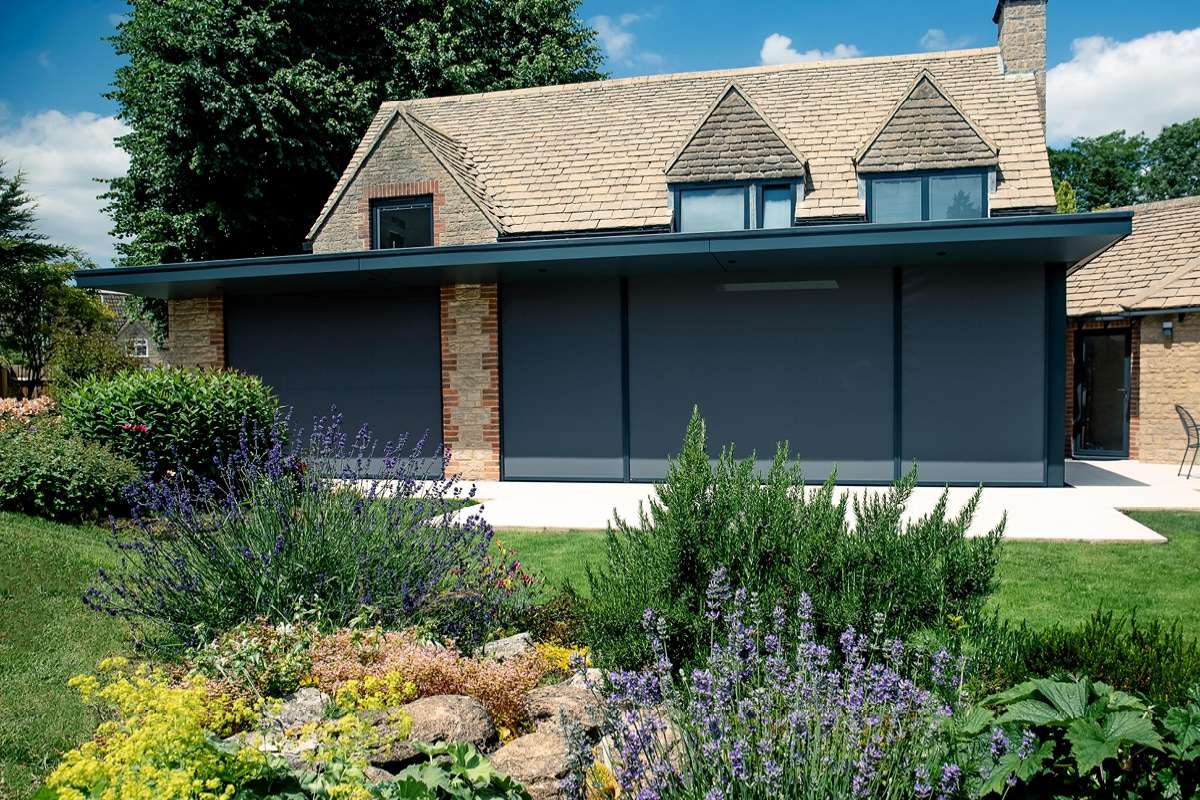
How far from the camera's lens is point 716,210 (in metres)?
13.3

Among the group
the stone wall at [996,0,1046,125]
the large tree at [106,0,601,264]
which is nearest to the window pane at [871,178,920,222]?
the stone wall at [996,0,1046,125]

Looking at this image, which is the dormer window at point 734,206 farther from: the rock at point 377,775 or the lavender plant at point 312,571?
the rock at point 377,775

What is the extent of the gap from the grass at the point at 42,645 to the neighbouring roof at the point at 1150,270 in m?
15.0

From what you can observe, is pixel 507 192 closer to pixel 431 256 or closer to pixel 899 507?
pixel 431 256

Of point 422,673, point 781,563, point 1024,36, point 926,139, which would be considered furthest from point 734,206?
point 422,673

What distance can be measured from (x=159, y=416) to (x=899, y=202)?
34.9ft

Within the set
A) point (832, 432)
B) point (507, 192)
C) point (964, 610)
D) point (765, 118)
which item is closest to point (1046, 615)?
point (964, 610)

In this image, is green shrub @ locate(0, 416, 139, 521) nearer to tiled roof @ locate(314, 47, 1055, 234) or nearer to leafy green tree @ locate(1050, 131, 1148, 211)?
tiled roof @ locate(314, 47, 1055, 234)

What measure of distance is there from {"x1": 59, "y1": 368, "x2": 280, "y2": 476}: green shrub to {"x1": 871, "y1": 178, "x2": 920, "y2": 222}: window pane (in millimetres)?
9344

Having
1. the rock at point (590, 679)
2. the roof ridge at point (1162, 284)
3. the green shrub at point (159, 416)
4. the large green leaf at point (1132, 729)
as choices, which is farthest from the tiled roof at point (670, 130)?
the large green leaf at point (1132, 729)

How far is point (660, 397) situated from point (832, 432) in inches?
102

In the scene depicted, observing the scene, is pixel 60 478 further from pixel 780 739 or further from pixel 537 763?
pixel 780 739

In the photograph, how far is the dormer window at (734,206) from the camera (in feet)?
43.0

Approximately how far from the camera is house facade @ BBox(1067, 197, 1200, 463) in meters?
14.2
